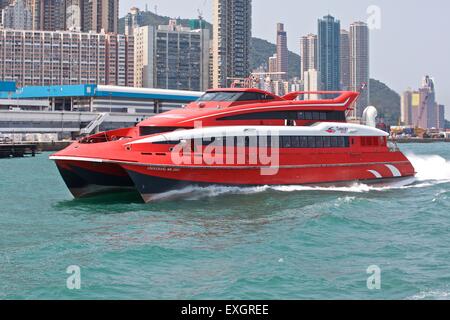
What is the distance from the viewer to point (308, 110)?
87.7ft

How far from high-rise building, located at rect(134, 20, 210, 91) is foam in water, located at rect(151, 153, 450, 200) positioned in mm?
132127

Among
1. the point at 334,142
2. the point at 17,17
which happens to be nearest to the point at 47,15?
the point at 17,17

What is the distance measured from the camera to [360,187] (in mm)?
27734

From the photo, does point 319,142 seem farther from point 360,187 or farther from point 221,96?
point 221,96

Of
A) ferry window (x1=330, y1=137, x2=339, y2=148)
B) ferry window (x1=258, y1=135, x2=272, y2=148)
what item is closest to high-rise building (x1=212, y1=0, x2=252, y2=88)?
ferry window (x1=330, y1=137, x2=339, y2=148)

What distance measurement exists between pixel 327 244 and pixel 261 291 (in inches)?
172

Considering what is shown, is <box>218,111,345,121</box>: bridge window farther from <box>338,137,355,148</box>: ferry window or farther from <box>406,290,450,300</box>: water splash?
<box>406,290,450,300</box>: water splash

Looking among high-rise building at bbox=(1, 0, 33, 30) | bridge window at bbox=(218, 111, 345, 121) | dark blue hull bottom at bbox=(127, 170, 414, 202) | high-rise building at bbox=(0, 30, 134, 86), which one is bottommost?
dark blue hull bottom at bbox=(127, 170, 414, 202)

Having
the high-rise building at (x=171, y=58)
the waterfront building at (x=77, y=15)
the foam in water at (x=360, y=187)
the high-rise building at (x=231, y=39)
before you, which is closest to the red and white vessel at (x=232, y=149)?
the foam in water at (x=360, y=187)

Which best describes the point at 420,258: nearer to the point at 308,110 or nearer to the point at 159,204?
the point at 159,204

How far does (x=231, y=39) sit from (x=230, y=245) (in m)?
149

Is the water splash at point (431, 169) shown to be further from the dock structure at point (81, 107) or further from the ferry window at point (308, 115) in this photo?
the dock structure at point (81, 107)

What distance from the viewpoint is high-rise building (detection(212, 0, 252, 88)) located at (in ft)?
521

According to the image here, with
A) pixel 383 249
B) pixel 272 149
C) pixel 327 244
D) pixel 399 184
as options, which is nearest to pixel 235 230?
pixel 327 244
